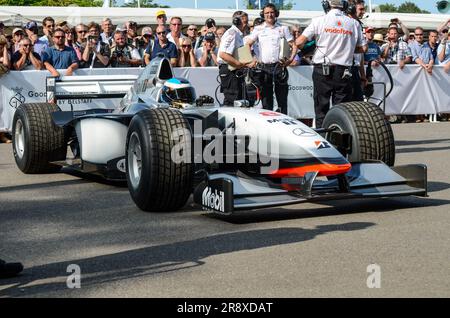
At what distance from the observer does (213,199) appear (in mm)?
7363

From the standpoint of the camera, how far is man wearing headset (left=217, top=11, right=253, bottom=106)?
12.5 m

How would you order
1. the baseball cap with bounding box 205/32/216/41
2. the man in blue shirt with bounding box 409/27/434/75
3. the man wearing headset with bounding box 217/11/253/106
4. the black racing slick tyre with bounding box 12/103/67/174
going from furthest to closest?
the man in blue shirt with bounding box 409/27/434/75 → the baseball cap with bounding box 205/32/216/41 → the man wearing headset with bounding box 217/11/253/106 → the black racing slick tyre with bounding box 12/103/67/174

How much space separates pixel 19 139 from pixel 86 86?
1000 mm

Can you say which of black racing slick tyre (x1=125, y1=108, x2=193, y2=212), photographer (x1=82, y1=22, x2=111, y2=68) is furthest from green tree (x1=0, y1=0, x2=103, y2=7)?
black racing slick tyre (x1=125, y1=108, x2=193, y2=212)

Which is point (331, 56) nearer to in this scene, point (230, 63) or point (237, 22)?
point (230, 63)

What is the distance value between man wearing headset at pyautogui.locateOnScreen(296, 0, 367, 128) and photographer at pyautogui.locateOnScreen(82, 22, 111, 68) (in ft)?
18.5

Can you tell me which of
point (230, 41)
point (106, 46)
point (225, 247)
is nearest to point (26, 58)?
point (106, 46)

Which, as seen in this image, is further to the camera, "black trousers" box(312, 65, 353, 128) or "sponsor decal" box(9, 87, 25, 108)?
"sponsor decal" box(9, 87, 25, 108)

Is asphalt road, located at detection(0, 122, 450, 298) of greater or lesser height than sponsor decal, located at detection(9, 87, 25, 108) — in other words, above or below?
above

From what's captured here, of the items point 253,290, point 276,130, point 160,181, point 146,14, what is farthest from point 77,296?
point 146,14

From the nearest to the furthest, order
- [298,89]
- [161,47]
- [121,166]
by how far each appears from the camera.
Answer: [121,166]
[161,47]
[298,89]

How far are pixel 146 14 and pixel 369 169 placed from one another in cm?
1312

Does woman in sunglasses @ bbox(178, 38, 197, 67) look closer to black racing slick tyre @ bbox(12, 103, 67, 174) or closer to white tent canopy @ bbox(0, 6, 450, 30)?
white tent canopy @ bbox(0, 6, 450, 30)
